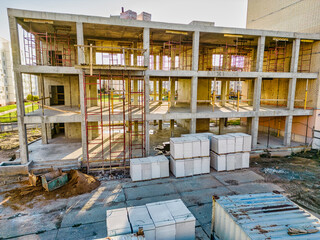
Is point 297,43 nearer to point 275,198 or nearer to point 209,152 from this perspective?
point 209,152

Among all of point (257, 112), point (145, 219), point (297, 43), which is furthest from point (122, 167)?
point (297, 43)

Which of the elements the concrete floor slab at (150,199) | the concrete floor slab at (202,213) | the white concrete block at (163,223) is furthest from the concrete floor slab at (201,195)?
the white concrete block at (163,223)

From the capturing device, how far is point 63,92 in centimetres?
1867

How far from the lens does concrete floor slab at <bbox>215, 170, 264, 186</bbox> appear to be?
12.1 m

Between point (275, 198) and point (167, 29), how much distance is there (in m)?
11.9

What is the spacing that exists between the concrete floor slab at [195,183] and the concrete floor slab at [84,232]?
4.57 meters

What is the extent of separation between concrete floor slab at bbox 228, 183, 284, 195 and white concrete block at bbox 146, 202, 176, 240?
5.87 m

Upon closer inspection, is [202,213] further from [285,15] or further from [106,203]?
→ [285,15]

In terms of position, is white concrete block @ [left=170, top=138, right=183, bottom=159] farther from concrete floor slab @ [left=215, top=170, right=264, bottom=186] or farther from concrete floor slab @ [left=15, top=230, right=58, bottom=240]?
concrete floor slab @ [left=15, top=230, right=58, bottom=240]

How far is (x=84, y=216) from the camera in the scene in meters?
8.73

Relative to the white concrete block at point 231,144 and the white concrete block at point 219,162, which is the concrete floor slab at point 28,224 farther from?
the white concrete block at point 231,144

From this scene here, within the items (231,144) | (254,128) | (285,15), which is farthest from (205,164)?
(285,15)

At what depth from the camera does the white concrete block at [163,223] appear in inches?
235

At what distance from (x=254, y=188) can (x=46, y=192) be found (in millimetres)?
11092
